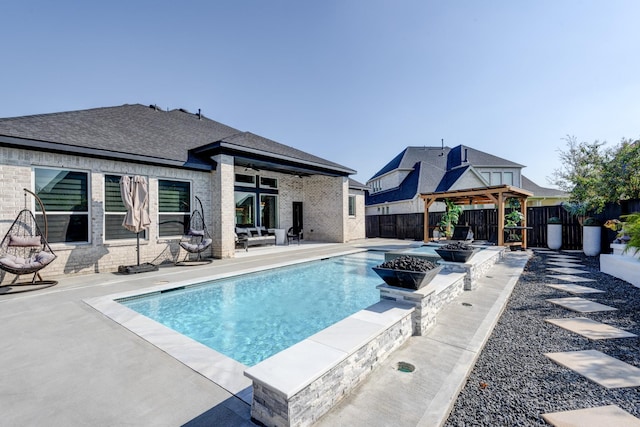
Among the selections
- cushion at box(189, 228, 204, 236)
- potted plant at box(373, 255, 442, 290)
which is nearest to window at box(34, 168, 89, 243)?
cushion at box(189, 228, 204, 236)

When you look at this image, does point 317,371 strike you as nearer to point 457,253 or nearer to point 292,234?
point 457,253

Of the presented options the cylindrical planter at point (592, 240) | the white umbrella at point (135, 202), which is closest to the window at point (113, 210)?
the white umbrella at point (135, 202)

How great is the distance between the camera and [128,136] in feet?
27.8

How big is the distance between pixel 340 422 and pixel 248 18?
11.1 m

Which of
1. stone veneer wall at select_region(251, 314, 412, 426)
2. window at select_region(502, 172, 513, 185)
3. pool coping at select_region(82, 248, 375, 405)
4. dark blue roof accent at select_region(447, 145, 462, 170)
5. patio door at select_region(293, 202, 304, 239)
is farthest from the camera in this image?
dark blue roof accent at select_region(447, 145, 462, 170)

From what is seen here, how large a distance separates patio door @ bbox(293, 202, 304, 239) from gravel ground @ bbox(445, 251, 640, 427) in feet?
39.6

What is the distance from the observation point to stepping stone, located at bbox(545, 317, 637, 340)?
338 cm

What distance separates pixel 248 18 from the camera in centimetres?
919

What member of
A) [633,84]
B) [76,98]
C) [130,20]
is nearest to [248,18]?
[130,20]

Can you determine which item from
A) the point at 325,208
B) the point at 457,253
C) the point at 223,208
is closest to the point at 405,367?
the point at 457,253

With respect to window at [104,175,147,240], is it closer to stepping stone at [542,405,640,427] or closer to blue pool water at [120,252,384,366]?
blue pool water at [120,252,384,366]

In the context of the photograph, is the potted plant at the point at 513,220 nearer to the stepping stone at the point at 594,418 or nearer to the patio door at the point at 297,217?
the patio door at the point at 297,217

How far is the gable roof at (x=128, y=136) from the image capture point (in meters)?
6.48

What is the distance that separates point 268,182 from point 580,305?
1254 cm
